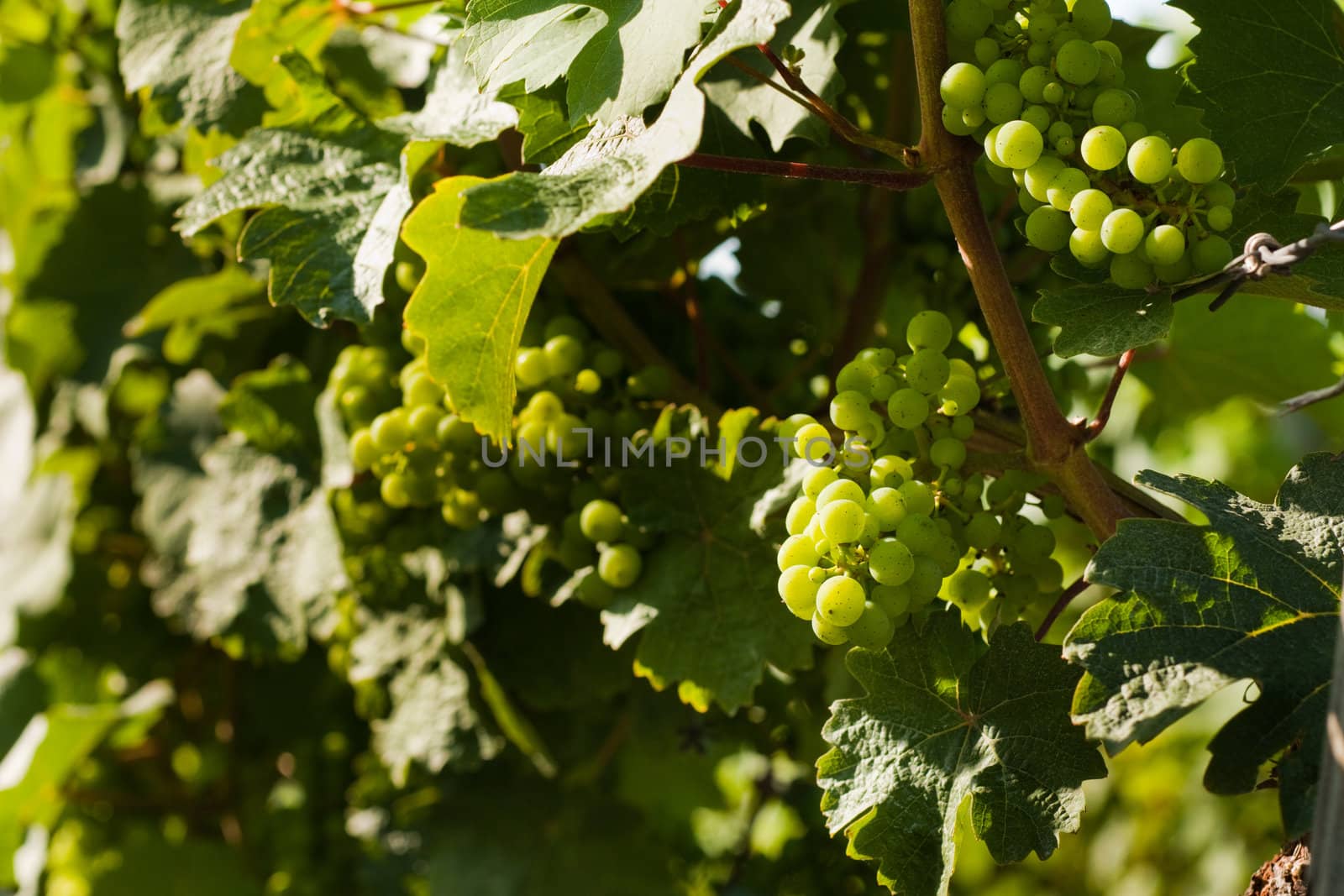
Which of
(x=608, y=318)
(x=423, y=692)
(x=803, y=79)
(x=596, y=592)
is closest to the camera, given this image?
(x=803, y=79)

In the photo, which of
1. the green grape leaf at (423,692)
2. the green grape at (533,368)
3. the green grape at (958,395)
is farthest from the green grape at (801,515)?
the green grape leaf at (423,692)

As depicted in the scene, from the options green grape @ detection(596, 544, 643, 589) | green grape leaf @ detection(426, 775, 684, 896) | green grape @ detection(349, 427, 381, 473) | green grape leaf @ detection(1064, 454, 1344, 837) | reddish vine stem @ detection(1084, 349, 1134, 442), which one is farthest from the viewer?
green grape leaf @ detection(426, 775, 684, 896)

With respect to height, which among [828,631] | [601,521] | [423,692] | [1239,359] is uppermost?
[828,631]

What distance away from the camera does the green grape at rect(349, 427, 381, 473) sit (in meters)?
1.04

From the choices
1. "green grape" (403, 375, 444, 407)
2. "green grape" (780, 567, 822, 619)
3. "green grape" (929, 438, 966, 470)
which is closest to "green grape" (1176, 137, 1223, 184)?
"green grape" (929, 438, 966, 470)

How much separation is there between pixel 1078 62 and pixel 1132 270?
123 mm

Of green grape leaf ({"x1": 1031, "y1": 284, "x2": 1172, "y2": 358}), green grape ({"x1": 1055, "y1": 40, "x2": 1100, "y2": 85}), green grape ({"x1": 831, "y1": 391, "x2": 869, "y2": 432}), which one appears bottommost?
green grape ({"x1": 831, "y1": 391, "x2": 869, "y2": 432})

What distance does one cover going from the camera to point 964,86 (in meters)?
0.66

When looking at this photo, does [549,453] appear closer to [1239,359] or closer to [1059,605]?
[1059,605]

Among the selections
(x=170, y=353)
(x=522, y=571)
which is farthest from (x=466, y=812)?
(x=170, y=353)

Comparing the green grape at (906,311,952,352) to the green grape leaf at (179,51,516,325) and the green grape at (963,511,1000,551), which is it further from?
the green grape leaf at (179,51,516,325)

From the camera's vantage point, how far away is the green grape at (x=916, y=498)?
0.68 meters

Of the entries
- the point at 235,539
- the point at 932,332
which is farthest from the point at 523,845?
the point at 932,332

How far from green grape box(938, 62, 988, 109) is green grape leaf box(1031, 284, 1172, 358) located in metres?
0.12
